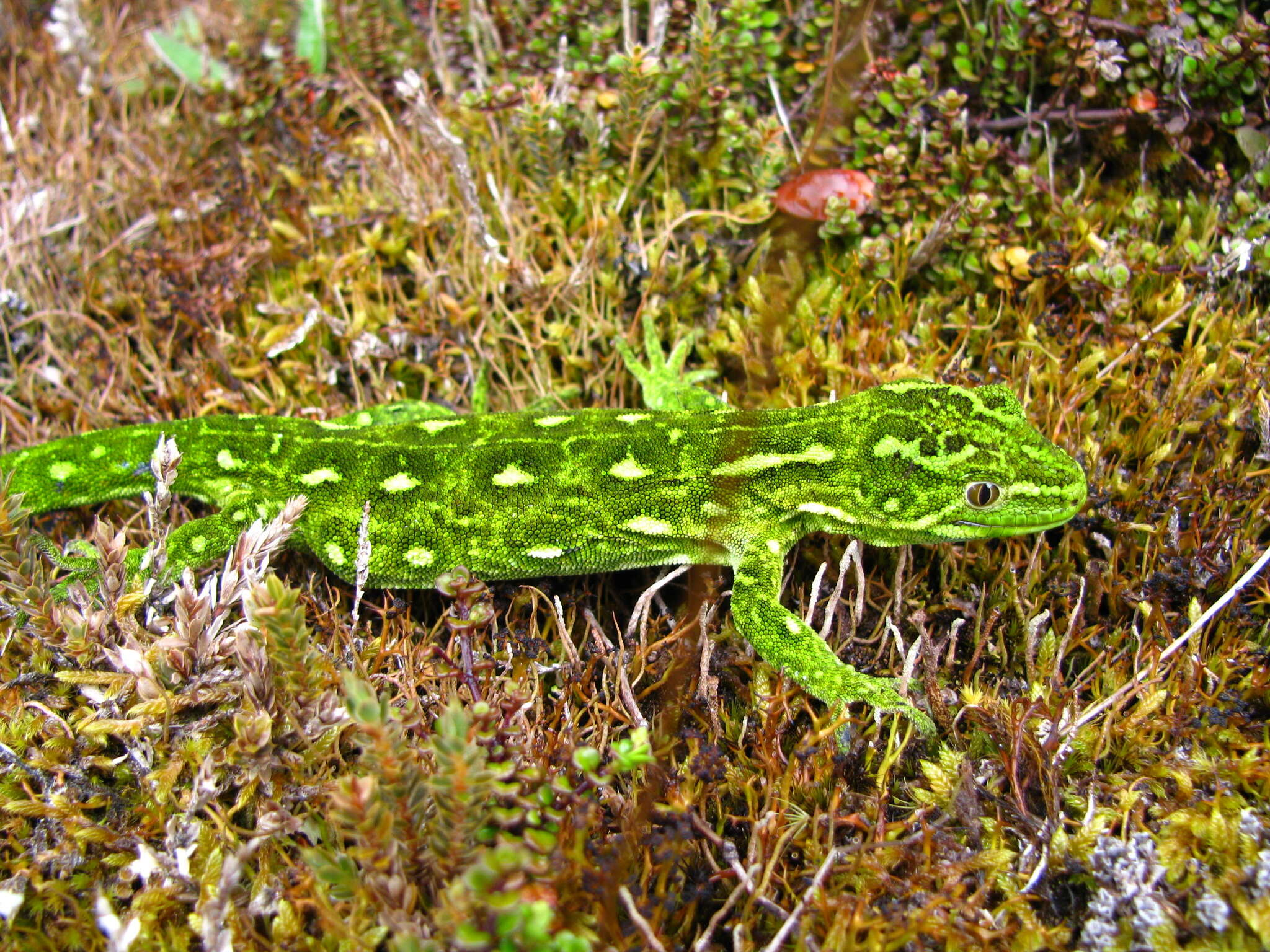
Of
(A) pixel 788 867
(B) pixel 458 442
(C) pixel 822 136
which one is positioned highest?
(C) pixel 822 136

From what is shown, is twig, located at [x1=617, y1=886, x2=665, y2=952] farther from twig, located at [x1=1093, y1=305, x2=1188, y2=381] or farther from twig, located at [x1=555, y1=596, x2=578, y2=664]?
twig, located at [x1=1093, y1=305, x2=1188, y2=381]

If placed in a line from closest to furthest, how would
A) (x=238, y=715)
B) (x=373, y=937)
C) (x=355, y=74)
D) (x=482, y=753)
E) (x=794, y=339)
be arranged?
(x=482, y=753) → (x=373, y=937) → (x=238, y=715) → (x=794, y=339) → (x=355, y=74)

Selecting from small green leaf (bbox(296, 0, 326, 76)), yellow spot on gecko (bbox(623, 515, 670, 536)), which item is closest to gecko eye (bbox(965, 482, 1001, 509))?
yellow spot on gecko (bbox(623, 515, 670, 536))

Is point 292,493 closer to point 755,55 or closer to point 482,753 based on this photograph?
point 482,753

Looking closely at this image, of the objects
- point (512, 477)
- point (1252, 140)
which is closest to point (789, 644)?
point (512, 477)

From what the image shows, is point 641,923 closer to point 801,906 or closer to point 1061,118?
point 801,906

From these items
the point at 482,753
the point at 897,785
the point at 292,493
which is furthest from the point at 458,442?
the point at 897,785

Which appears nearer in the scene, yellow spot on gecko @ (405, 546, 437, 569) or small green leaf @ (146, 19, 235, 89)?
yellow spot on gecko @ (405, 546, 437, 569)

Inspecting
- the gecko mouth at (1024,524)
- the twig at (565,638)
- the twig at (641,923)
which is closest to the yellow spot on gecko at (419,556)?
the twig at (565,638)
